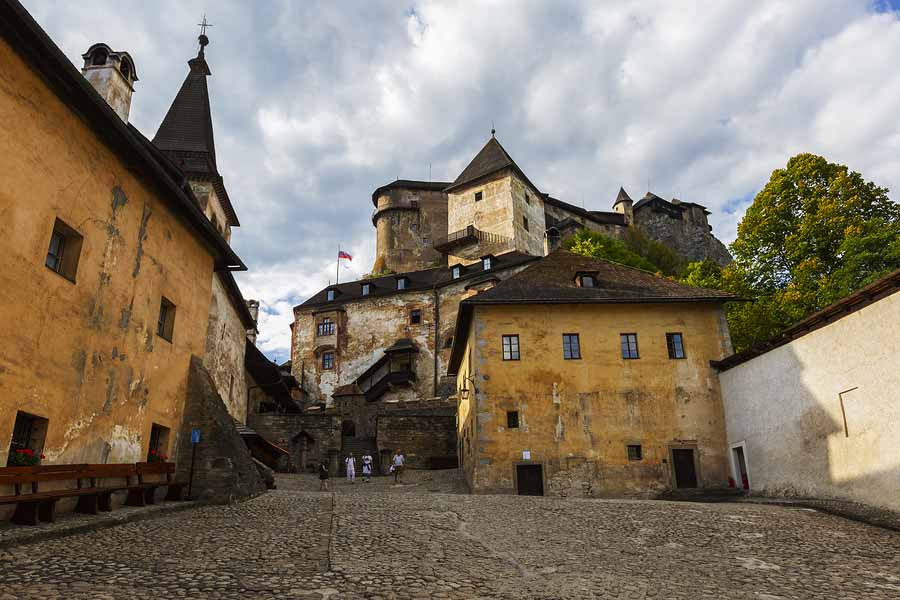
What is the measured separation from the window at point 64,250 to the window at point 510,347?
585 inches

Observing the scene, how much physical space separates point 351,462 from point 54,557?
23778 millimetres

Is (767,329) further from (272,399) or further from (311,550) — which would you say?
(272,399)

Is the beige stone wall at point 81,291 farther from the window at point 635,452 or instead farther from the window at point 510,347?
the window at point 635,452

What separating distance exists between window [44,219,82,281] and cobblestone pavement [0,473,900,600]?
433 centimetres

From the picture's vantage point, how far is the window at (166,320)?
14.0 meters

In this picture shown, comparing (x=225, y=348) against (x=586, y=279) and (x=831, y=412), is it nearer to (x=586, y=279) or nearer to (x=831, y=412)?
(x=586, y=279)

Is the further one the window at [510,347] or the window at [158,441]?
→ the window at [510,347]

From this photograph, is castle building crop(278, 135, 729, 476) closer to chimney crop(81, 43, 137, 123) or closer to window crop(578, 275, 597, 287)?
window crop(578, 275, 597, 287)

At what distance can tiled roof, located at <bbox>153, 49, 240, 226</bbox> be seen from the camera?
34812 millimetres

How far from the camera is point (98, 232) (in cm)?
1124

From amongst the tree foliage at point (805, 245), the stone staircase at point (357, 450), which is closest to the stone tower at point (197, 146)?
the stone staircase at point (357, 450)

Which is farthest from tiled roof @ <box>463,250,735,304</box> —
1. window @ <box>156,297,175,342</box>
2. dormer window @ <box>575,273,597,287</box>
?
window @ <box>156,297,175,342</box>

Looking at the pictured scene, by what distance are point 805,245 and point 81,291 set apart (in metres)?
27.4

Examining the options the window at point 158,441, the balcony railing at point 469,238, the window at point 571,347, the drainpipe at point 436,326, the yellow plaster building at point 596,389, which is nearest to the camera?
the window at point 158,441
